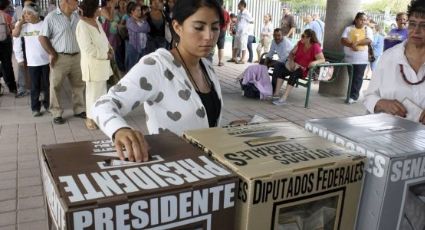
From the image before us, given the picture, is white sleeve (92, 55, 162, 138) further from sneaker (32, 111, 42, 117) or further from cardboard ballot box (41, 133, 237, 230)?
sneaker (32, 111, 42, 117)

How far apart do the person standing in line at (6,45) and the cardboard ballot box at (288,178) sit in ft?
20.2

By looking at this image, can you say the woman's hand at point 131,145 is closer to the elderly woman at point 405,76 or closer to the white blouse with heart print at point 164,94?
the white blouse with heart print at point 164,94

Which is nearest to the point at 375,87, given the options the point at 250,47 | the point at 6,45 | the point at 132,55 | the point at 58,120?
the point at 58,120

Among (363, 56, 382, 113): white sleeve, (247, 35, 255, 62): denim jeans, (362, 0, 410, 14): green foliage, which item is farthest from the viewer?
(362, 0, 410, 14): green foliage

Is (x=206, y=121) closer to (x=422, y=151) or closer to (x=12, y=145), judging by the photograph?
(x=422, y=151)

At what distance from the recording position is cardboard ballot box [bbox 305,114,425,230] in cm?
102

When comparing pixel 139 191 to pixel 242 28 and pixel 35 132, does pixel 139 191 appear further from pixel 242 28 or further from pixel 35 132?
pixel 242 28

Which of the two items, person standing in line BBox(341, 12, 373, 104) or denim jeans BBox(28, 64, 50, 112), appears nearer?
denim jeans BBox(28, 64, 50, 112)

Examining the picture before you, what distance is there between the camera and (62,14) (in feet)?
15.9

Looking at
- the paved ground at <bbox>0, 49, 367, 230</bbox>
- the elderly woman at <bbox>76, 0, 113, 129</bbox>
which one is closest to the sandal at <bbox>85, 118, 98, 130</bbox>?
the elderly woman at <bbox>76, 0, 113, 129</bbox>

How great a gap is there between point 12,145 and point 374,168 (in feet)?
13.4

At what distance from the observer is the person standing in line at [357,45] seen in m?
6.88

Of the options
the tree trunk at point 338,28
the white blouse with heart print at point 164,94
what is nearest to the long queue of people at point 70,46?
the white blouse with heart print at point 164,94

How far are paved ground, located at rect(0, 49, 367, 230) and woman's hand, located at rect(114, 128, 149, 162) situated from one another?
1075mm
